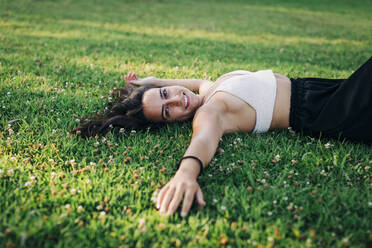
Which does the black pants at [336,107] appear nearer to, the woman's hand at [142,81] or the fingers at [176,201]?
the fingers at [176,201]

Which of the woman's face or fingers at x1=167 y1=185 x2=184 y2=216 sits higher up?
the woman's face

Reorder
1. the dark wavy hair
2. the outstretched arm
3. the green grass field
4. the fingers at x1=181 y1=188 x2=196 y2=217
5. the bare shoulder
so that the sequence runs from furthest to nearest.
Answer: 1. the outstretched arm
2. the bare shoulder
3. the dark wavy hair
4. the fingers at x1=181 y1=188 x2=196 y2=217
5. the green grass field

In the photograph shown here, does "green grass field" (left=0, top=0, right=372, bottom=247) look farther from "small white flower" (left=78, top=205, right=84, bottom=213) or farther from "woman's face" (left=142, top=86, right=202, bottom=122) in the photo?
"woman's face" (left=142, top=86, right=202, bottom=122)

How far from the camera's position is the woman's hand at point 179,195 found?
8.20 ft

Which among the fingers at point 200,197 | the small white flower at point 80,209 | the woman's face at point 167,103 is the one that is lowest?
the small white flower at point 80,209

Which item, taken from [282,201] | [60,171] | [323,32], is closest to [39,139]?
[60,171]

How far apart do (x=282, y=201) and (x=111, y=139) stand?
2339 mm

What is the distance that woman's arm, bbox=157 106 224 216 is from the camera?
2.53 metres

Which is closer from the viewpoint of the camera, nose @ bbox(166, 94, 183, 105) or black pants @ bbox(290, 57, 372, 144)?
black pants @ bbox(290, 57, 372, 144)

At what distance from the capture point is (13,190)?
2693mm

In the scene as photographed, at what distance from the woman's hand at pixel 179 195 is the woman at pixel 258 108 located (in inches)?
17.7

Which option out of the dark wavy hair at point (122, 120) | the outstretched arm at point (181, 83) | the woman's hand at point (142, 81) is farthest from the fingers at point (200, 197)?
the woman's hand at point (142, 81)

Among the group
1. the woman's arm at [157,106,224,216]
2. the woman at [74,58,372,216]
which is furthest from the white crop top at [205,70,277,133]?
the woman's arm at [157,106,224,216]

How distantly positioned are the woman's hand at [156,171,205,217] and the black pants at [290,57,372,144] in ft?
6.40
